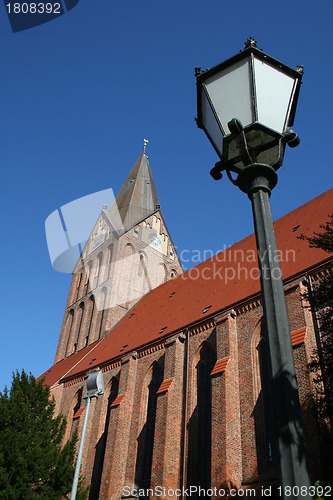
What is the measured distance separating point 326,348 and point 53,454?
33.0ft

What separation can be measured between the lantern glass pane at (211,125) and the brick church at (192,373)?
20.1 feet

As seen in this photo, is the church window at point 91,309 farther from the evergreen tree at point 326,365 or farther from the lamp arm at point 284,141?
the lamp arm at point 284,141

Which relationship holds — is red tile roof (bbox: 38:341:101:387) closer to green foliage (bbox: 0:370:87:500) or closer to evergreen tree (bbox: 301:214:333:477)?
green foliage (bbox: 0:370:87:500)

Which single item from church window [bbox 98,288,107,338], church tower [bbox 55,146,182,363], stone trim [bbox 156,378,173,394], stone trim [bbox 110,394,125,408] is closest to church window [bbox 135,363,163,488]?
stone trim [bbox 110,394,125,408]

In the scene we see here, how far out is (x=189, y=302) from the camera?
66.4 ft

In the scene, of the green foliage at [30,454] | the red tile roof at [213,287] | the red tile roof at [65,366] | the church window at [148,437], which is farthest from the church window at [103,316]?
the green foliage at [30,454]

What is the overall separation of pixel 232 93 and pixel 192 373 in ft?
46.6

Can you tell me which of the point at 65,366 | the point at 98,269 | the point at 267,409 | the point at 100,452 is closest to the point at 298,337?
the point at 267,409

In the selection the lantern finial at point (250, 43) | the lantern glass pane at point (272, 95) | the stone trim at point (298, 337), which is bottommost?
the lantern glass pane at point (272, 95)

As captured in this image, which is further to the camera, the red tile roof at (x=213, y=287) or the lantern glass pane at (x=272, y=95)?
the red tile roof at (x=213, y=287)

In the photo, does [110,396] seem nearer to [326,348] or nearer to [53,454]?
[53,454]

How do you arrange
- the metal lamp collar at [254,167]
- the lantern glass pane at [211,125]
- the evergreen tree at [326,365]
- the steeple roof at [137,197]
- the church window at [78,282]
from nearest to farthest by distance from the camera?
the metal lamp collar at [254,167] < the lantern glass pane at [211,125] < the evergreen tree at [326,365] < the church window at [78,282] < the steeple roof at [137,197]

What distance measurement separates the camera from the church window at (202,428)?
13852 millimetres

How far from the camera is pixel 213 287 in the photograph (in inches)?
774
